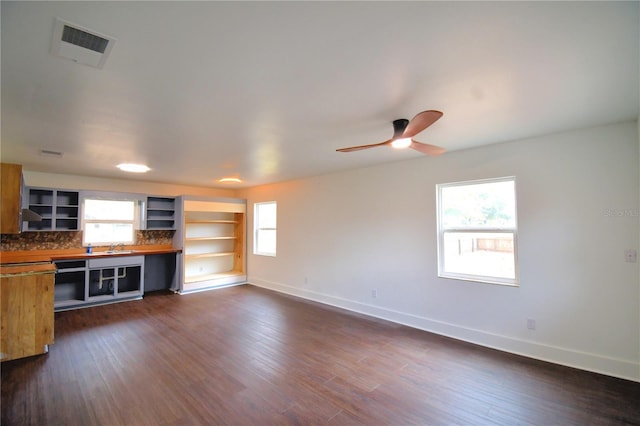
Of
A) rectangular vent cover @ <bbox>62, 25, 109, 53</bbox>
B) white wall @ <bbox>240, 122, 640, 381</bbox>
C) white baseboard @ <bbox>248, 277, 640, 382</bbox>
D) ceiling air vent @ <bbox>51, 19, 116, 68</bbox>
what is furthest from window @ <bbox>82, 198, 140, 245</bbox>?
rectangular vent cover @ <bbox>62, 25, 109, 53</bbox>

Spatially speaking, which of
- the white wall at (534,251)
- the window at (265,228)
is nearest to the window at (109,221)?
the window at (265,228)

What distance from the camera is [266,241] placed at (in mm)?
7094

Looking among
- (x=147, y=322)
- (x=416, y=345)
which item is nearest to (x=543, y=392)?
(x=416, y=345)

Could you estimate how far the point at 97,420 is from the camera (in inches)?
85.4

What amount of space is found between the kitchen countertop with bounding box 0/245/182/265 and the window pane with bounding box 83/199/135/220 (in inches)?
25.4

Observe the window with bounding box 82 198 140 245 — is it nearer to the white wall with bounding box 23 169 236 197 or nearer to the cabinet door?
the white wall with bounding box 23 169 236 197

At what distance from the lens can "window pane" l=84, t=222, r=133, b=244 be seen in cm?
579

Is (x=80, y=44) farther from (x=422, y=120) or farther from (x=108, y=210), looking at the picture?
(x=108, y=210)

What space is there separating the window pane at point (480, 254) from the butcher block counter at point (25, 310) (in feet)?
16.3

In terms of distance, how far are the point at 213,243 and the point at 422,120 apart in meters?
6.56

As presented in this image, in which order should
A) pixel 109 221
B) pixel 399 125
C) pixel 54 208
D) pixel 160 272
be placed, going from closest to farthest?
pixel 399 125 < pixel 54 208 < pixel 109 221 < pixel 160 272

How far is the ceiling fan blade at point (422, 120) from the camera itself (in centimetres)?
203

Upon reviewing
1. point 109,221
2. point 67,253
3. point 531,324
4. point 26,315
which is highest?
point 109,221

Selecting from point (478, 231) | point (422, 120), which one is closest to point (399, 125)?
point (422, 120)
